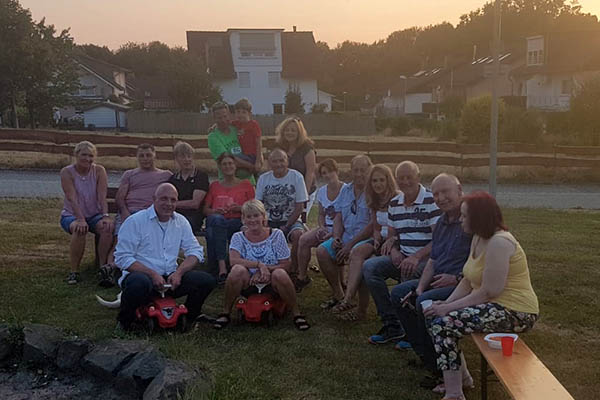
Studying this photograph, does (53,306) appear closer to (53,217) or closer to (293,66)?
(53,217)

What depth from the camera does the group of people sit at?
3.41m

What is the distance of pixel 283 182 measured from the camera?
578 cm

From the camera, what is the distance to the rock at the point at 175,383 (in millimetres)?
3344

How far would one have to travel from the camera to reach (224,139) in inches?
260

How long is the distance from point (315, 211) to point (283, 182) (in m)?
4.76

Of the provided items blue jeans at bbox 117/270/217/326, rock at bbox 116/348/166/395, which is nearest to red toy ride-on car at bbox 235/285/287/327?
blue jeans at bbox 117/270/217/326

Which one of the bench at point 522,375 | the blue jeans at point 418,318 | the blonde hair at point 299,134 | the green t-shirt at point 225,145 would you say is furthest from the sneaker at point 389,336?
the green t-shirt at point 225,145

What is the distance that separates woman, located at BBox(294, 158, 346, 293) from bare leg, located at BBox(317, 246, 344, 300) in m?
0.19

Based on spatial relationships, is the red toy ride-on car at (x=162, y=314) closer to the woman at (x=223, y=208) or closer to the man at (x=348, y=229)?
the woman at (x=223, y=208)

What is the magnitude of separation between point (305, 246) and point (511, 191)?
9669 mm

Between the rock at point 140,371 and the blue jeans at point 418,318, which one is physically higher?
the blue jeans at point 418,318

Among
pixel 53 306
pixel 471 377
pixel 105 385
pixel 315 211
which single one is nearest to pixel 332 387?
pixel 471 377

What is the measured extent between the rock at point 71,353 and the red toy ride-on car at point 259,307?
3.83 feet

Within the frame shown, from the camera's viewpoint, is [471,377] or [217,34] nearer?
[471,377]
